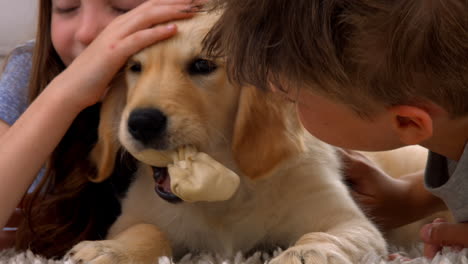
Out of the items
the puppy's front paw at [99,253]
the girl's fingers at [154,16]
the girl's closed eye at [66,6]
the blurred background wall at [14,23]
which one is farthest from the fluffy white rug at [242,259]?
the blurred background wall at [14,23]

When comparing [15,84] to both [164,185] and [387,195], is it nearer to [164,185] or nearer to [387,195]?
[164,185]

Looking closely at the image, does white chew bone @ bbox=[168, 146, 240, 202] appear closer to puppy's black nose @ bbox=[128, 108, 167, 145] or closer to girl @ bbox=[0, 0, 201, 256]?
puppy's black nose @ bbox=[128, 108, 167, 145]

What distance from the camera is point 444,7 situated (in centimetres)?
89

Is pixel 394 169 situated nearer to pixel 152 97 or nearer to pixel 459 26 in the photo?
Answer: pixel 152 97

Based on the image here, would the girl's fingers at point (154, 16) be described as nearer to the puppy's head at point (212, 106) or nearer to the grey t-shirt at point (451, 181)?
the puppy's head at point (212, 106)

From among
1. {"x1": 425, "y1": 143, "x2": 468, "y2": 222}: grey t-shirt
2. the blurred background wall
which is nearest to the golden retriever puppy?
{"x1": 425, "y1": 143, "x2": 468, "y2": 222}: grey t-shirt

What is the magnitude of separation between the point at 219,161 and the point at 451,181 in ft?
1.63

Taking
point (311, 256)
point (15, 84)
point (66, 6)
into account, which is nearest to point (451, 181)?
point (311, 256)

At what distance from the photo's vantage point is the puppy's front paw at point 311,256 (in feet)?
3.59

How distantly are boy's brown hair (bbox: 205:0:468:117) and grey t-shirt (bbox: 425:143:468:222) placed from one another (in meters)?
0.22

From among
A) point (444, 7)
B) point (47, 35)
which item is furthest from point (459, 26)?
point (47, 35)

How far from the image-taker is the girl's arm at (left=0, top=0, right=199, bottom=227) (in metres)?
1.41

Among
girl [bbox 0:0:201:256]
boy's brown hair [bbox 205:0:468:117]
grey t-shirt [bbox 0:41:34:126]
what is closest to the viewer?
boy's brown hair [bbox 205:0:468:117]

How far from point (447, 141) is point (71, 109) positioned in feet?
2.76
